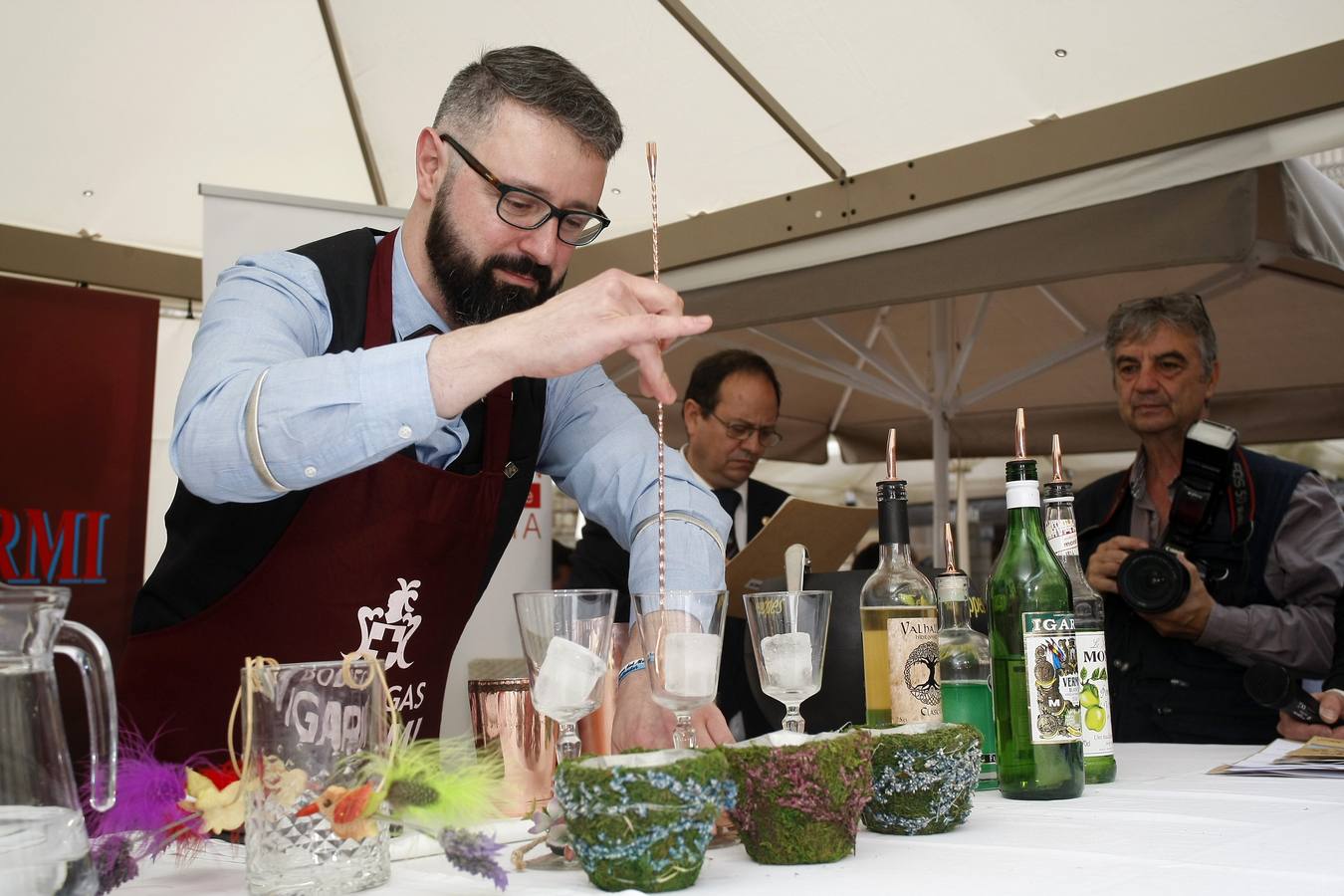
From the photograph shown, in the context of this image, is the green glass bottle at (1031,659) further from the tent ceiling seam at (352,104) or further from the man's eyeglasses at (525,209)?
the tent ceiling seam at (352,104)

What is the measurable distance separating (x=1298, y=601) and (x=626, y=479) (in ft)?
5.24

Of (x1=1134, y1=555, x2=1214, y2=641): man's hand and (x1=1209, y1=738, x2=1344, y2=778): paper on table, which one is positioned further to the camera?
(x1=1134, y1=555, x2=1214, y2=641): man's hand

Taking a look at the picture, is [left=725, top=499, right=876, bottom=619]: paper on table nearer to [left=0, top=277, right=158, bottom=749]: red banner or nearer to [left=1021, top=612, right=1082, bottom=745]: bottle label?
[left=1021, top=612, right=1082, bottom=745]: bottle label

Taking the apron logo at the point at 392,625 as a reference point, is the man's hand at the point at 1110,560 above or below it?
above

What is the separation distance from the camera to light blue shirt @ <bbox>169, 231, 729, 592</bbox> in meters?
1.04

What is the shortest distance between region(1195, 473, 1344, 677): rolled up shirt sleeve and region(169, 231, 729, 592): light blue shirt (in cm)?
129

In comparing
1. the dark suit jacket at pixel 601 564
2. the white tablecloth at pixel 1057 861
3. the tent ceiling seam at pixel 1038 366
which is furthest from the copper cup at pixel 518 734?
the tent ceiling seam at pixel 1038 366

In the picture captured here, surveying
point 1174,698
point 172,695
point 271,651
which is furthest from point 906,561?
point 1174,698

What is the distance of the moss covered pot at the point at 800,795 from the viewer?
82 centimetres

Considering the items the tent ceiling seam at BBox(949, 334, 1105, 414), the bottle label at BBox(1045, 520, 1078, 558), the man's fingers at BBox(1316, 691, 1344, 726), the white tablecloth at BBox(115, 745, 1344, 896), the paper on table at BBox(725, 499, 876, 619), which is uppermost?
the tent ceiling seam at BBox(949, 334, 1105, 414)

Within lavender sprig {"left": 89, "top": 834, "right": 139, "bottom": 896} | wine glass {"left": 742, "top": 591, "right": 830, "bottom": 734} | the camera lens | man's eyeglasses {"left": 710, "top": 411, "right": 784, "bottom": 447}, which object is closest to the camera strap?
the camera lens

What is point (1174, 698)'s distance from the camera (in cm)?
226

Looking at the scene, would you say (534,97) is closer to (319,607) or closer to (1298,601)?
(319,607)

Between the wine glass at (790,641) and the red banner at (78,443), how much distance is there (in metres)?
2.41
